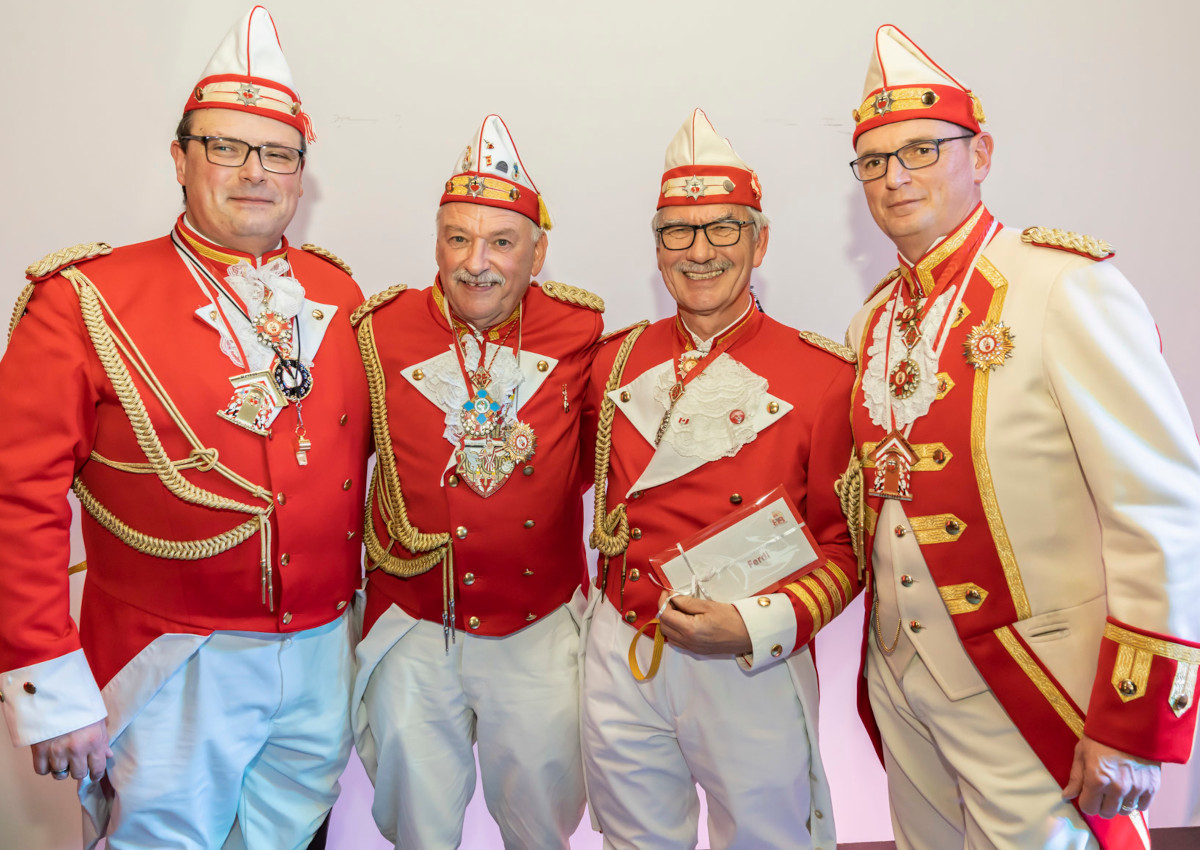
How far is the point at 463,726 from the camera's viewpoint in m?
2.27

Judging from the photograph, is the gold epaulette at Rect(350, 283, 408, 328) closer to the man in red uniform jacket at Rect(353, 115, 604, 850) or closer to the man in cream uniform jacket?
the man in red uniform jacket at Rect(353, 115, 604, 850)

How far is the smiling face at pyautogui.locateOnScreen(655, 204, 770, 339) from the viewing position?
6.96 feet

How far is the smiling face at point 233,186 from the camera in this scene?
1.97 metres

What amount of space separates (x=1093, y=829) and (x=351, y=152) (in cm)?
277

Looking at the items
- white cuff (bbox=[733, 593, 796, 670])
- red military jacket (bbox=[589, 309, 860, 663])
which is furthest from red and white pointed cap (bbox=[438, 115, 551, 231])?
white cuff (bbox=[733, 593, 796, 670])

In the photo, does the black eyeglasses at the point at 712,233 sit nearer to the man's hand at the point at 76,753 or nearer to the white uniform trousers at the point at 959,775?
the white uniform trousers at the point at 959,775

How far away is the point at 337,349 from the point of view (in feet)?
7.04

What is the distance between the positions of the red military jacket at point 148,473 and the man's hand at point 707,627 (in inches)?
34.0

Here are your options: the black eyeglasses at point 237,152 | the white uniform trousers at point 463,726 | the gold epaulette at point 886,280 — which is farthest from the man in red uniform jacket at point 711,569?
the black eyeglasses at point 237,152

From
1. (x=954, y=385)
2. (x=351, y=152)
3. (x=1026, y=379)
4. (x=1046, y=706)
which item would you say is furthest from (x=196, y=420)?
(x=1046, y=706)

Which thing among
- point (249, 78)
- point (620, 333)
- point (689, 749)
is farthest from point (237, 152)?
point (689, 749)

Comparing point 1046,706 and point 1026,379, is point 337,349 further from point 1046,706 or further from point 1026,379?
point 1046,706

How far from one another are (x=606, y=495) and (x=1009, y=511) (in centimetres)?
96

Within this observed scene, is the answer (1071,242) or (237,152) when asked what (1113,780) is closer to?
(1071,242)
